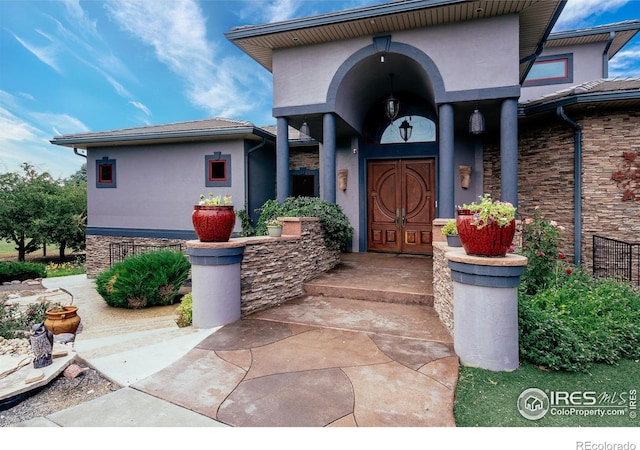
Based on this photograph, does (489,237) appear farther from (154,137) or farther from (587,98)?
(154,137)

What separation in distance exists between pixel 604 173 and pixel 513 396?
5787 millimetres

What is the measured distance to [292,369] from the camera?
2801mm

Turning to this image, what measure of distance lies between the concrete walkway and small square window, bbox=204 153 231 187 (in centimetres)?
493

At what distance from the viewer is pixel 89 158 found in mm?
10234

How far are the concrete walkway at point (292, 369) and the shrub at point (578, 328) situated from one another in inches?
30.7

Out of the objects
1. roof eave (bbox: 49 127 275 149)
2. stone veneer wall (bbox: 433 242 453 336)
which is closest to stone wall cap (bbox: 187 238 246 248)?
stone veneer wall (bbox: 433 242 453 336)

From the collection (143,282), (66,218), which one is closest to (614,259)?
(143,282)

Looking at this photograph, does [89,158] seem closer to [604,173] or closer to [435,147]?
[435,147]

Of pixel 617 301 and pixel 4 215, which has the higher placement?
pixel 4 215

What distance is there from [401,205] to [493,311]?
5.04 m

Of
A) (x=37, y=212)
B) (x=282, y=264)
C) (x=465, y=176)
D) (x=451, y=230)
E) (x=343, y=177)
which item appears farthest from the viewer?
(x=37, y=212)

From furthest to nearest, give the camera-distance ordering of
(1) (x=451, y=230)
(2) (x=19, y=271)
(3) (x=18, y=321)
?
(2) (x=19, y=271) → (3) (x=18, y=321) → (1) (x=451, y=230)

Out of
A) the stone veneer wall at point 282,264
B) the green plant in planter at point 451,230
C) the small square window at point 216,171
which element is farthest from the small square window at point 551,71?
the small square window at point 216,171

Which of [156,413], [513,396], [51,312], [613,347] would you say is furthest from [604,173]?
[51,312]
